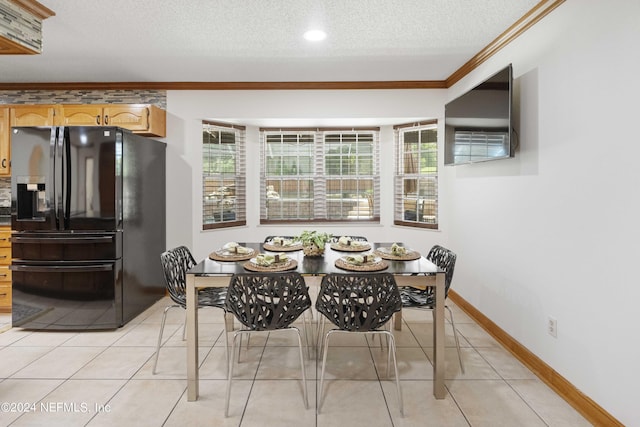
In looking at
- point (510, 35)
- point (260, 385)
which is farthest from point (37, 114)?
point (510, 35)

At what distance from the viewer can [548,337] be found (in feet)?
8.87

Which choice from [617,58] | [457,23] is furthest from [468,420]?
[457,23]

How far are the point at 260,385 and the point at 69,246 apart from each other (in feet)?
7.73

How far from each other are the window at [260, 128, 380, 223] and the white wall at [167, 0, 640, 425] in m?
1.40

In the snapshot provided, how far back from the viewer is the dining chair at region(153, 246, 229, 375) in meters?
2.83

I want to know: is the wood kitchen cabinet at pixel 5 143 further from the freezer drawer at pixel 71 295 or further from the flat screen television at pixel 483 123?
the flat screen television at pixel 483 123

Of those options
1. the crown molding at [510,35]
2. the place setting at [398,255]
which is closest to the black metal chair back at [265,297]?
the place setting at [398,255]

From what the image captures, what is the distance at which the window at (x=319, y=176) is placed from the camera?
214 inches

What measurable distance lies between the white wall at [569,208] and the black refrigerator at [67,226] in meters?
3.50

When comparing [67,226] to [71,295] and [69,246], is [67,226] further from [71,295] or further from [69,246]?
[71,295]

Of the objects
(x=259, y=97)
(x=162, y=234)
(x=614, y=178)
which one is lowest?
(x=162, y=234)

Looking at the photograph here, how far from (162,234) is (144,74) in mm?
1847

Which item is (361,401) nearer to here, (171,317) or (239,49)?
(171,317)

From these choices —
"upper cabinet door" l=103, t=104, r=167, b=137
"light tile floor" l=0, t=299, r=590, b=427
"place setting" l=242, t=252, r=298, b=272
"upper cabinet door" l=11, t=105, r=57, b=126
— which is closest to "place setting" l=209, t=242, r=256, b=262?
"place setting" l=242, t=252, r=298, b=272
